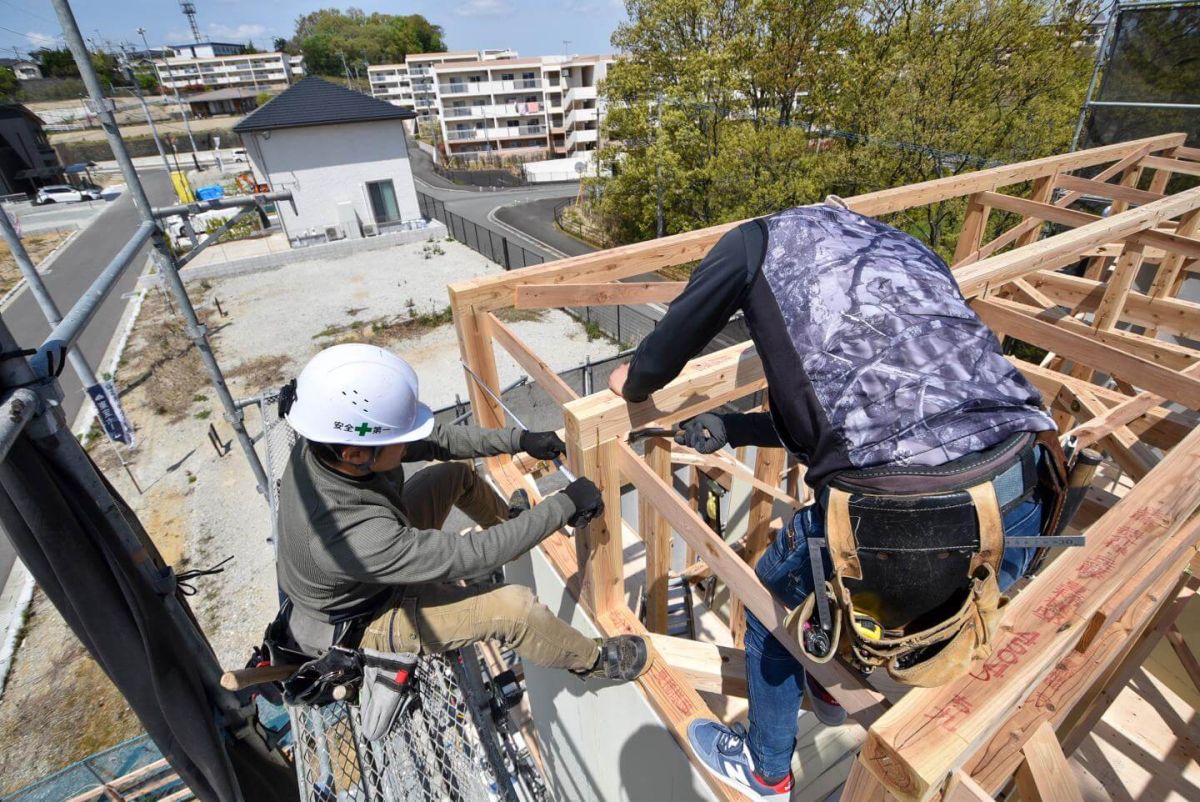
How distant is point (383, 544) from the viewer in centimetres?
288

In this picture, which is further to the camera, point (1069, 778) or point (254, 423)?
point (254, 423)

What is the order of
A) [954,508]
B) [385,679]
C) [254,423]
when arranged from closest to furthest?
[954,508], [385,679], [254,423]

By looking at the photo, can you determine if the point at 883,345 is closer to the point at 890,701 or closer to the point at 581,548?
the point at 890,701

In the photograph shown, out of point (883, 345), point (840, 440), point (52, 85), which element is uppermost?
point (52, 85)

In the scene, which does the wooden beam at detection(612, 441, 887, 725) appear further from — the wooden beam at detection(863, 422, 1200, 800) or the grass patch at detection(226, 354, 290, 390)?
the grass patch at detection(226, 354, 290, 390)

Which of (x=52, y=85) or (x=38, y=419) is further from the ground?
(x=52, y=85)

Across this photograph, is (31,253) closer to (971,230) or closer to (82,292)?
(82,292)

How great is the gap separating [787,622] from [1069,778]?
1.11 m

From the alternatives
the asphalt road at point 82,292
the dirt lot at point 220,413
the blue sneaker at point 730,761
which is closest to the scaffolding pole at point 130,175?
the blue sneaker at point 730,761

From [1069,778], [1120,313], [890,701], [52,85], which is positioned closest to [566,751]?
[890,701]

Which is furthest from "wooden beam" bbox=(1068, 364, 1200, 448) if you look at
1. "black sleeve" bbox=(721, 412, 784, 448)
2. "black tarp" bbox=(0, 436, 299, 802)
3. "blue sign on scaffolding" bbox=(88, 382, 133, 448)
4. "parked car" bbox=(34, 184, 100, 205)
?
"parked car" bbox=(34, 184, 100, 205)

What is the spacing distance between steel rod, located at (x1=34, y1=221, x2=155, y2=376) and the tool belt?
3.02 meters

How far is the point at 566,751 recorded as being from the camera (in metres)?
4.79

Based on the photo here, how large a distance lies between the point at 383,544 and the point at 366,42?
124 meters
